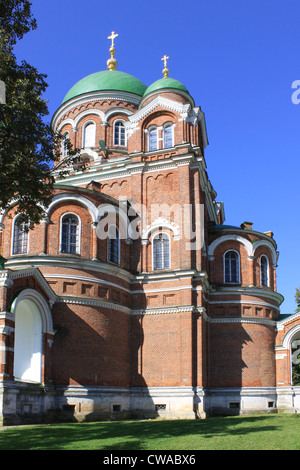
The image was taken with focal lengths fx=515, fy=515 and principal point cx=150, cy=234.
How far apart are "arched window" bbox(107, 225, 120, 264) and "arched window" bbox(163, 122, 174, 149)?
260 inches

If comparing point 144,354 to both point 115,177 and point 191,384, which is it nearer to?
point 191,384

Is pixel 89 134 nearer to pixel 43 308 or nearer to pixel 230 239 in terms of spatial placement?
pixel 230 239

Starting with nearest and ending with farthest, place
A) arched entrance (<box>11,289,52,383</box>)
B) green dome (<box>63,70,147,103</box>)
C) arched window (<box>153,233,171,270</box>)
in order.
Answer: arched entrance (<box>11,289,52,383</box>) < arched window (<box>153,233,171,270</box>) < green dome (<box>63,70,147,103</box>)

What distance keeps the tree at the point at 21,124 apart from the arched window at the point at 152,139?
1472 centimetres

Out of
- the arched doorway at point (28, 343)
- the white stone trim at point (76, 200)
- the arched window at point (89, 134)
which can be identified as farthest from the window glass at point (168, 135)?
the arched doorway at point (28, 343)

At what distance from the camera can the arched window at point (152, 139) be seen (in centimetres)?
3100

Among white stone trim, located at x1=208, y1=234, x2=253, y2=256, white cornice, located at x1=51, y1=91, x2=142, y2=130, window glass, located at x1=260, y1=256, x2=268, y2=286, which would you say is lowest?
window glass, located at x1=260, y1=256, x2=268, y2=286

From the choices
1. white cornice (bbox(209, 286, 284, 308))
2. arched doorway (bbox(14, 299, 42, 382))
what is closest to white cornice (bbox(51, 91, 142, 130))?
white cornice (bbox(209, 286, 284, 308))

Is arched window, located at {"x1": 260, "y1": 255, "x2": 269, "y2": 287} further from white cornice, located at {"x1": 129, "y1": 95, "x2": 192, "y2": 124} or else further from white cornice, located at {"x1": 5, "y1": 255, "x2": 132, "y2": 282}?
white cornice, located at {"x1": 5, "y1": 255, "x2": 132, "y2": 282}

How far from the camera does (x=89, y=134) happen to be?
1444 inches

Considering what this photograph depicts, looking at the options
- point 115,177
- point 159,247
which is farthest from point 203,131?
point 159,247

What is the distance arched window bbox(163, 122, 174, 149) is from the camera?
3064 cm

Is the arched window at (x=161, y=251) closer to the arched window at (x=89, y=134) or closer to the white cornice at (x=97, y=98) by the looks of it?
the arched window at (x=89, y=134)

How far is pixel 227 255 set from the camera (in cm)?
3136
